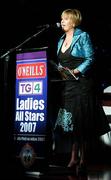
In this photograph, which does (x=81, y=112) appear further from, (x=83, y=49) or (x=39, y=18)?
(x=39, y=18)

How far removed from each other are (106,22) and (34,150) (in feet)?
7.85

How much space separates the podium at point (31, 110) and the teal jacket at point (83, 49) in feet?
1.39

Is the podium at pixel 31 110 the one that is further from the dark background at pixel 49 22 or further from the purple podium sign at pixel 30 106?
the dark background at pixel 49 22

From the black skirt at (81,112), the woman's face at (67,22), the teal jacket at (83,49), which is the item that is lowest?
the black skirt at (81,112)

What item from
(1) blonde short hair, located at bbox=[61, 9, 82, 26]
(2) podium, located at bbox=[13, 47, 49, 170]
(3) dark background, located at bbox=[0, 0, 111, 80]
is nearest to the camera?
(2) podium, located at bbox=[13, 47, 49, 170]

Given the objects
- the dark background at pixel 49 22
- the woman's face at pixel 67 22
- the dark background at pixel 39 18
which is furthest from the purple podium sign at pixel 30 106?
the dark background at pixel 39 18

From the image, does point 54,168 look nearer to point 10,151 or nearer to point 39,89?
point 10,151

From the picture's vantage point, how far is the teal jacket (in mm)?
3900

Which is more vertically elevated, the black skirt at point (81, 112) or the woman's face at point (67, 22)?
the woman's face at point (67, 22)

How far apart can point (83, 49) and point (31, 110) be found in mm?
816

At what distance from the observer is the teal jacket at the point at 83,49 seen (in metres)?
3.90

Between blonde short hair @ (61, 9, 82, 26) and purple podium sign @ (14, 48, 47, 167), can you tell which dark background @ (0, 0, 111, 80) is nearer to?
blonde short hair @ (61, 9, 82, 26)

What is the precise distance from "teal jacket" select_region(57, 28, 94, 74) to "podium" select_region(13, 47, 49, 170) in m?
0.42

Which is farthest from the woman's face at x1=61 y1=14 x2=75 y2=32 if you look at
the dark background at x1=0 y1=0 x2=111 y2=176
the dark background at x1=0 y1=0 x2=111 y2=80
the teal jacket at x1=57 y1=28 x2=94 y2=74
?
the dark background at x1=0 y1=0 x2=111 y2=80
